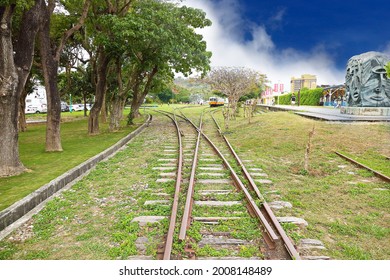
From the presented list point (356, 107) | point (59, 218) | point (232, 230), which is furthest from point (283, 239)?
point (356, 107)

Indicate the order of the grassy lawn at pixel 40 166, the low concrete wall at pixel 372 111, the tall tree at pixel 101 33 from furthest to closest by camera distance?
1. the low concrete wall at pixel 372 111
2. the tall tree at pixel 101 33
3. the grassy lawn at pixel 40 166

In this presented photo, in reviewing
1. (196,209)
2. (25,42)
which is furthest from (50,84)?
(196,209)

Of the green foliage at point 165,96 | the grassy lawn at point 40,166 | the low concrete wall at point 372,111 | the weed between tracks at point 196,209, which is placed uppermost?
the green foliage at point 165,96

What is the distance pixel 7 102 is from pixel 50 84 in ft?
9.87

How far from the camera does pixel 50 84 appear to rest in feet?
32.5

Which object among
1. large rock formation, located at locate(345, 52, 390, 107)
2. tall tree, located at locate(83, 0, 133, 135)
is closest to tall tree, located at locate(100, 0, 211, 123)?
tall tree, located at locate(83, 0, 133, 135)

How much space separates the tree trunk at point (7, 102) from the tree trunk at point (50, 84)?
A: 2.63 m

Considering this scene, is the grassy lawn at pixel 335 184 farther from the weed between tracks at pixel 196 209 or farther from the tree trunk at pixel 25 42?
the tree trunk at pixel 25 42

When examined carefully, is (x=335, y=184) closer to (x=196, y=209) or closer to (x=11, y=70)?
(x=196, y=209)

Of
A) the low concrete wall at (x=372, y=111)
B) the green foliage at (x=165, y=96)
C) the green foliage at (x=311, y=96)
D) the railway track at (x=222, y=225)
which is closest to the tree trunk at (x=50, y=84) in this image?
the railway track at (x=222, y=225)

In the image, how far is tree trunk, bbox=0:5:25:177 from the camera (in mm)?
6824

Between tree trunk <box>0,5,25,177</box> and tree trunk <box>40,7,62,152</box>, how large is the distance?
8.64 feet

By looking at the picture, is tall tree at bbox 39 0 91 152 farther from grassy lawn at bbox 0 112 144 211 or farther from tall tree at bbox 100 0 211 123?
tall tree at bbox 100 0 211 123

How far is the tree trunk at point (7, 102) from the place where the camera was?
6.82 m
